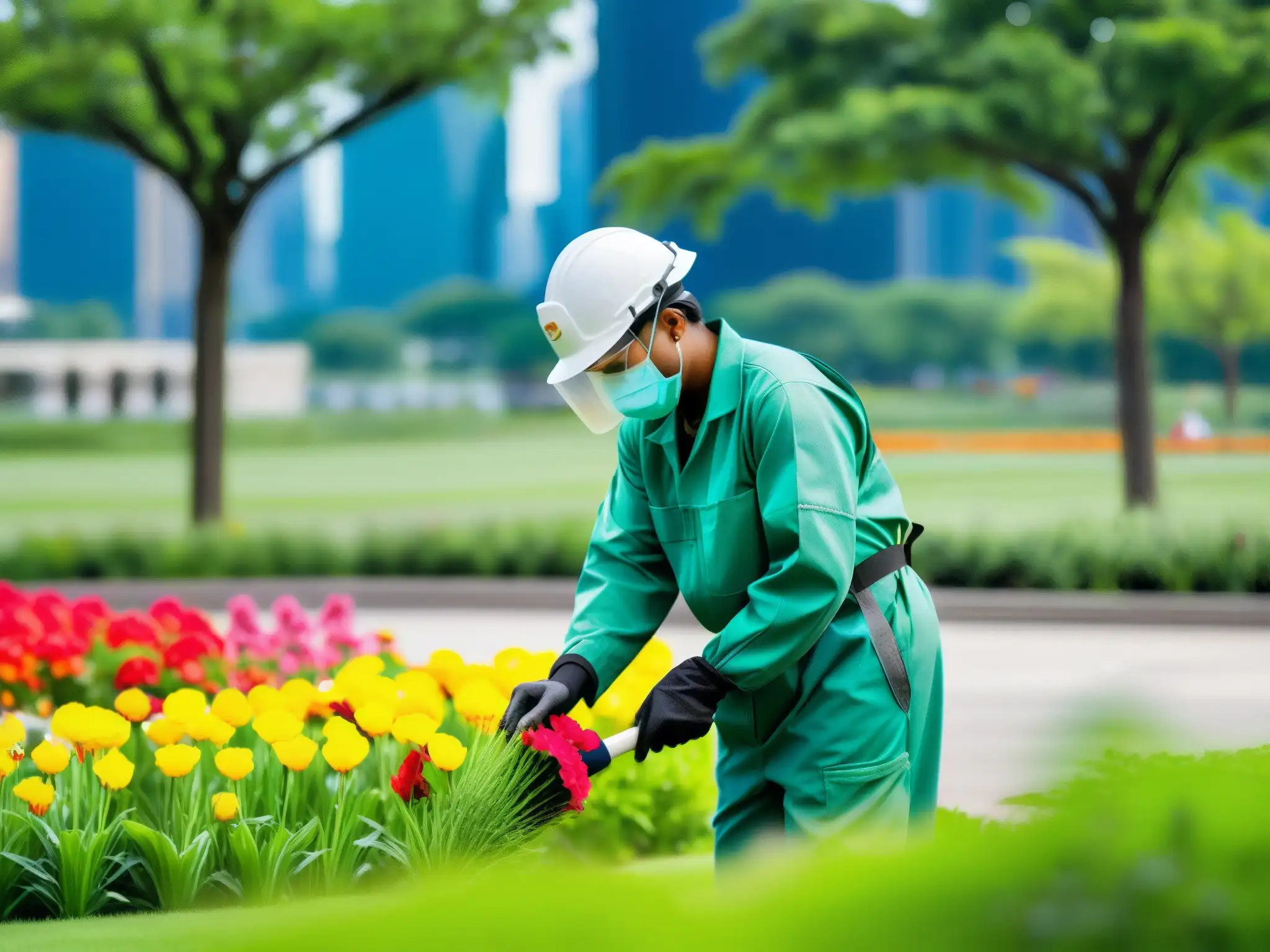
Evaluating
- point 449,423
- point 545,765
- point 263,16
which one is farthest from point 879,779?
point 449,423

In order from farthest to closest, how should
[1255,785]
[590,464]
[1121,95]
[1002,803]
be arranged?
[590,464] < [1121,95] < [1002,803] < [1255,785]

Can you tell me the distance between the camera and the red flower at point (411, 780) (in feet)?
11.0

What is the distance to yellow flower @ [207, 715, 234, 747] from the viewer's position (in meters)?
3.97

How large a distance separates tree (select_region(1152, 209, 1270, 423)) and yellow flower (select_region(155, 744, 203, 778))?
59.2 meters

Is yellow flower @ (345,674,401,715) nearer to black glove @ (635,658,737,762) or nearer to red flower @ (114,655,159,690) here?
black glove @ (635,658,737,762)

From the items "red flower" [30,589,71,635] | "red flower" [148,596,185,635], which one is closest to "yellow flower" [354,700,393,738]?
"red flower" [148,596,185,635]

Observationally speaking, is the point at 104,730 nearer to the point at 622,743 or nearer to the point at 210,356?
the point at 622,743

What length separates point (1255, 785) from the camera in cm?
118

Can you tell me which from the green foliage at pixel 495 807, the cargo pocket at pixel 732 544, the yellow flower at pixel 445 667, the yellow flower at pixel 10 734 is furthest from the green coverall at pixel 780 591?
the yellow flower at pixel 10 734

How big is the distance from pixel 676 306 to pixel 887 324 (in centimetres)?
9446

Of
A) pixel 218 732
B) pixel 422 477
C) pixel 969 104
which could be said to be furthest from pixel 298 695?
pixel 422 477

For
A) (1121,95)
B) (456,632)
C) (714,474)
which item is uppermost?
(1121,95)

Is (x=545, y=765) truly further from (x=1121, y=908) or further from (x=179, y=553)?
(x=179, y=553)

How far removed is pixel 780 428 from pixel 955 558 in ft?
40.5
